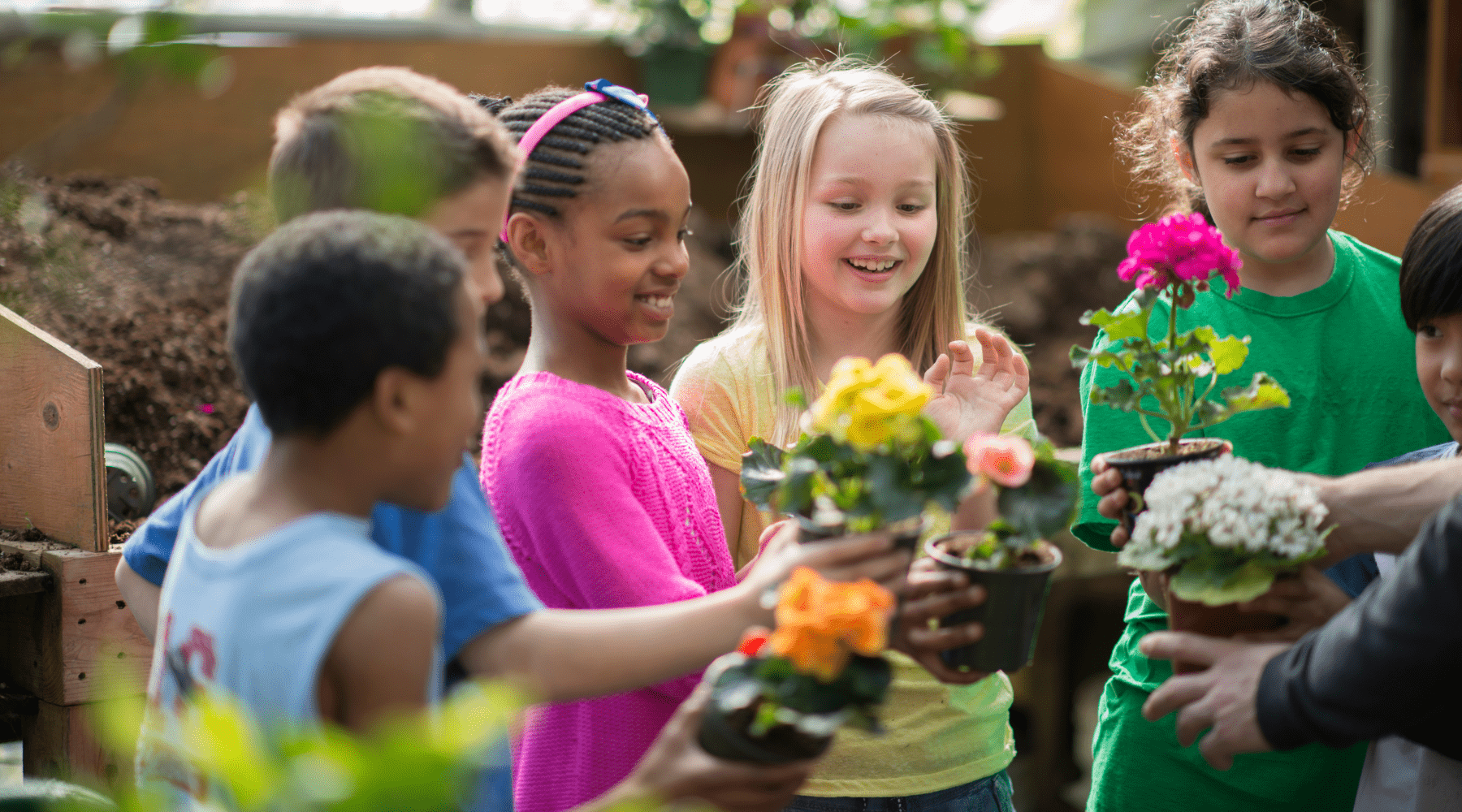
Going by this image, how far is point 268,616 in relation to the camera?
1087 millimetres

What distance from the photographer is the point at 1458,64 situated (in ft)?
17.1

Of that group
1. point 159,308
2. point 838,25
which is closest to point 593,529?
point 159,308

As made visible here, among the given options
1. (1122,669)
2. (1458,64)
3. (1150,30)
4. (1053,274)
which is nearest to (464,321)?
(1122,669)

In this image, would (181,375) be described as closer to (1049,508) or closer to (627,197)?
(627,197)

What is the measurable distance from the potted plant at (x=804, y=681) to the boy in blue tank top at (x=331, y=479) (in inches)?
11.8

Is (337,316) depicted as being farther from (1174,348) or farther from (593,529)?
(1174,348)

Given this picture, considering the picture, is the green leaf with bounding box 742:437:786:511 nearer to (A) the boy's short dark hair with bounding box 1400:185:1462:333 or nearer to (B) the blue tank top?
(B) the blue tank top

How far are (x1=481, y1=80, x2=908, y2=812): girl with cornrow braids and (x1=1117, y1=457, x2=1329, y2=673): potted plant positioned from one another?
1.97 ft

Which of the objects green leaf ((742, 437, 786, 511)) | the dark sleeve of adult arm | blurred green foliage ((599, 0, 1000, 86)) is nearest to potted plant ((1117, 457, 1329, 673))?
the dark sleeve of adult arm

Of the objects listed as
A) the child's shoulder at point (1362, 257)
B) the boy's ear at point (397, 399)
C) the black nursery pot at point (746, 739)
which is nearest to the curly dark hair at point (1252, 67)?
the child's shoulder at point (1362, 257)

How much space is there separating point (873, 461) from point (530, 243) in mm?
637

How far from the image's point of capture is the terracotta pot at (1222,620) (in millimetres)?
1511

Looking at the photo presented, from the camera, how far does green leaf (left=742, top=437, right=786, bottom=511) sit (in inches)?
59.4

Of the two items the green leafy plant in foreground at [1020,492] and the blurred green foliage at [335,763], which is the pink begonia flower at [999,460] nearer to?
the green leafy plant in foreground at [1020,492]
